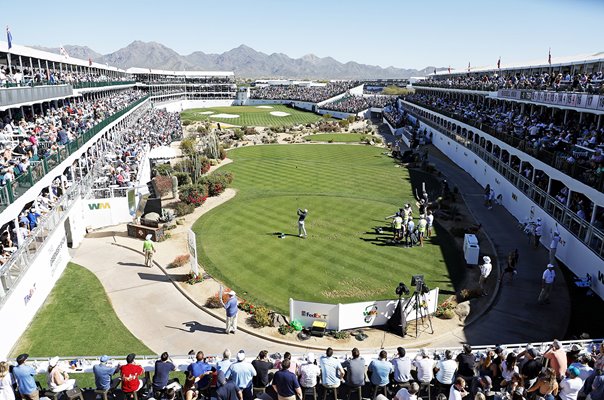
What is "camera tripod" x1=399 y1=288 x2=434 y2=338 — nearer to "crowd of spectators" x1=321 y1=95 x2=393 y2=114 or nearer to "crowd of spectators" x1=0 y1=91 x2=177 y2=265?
"crowd of spectators" x1=0 y1=91 x2=177 y2=265

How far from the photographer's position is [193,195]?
99.6ft

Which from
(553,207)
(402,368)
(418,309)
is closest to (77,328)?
(402,368)

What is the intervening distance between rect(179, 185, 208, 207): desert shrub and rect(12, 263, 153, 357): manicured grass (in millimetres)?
11775

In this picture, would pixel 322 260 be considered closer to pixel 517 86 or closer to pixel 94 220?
pixel 94 220

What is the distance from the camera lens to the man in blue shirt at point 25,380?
1000cm

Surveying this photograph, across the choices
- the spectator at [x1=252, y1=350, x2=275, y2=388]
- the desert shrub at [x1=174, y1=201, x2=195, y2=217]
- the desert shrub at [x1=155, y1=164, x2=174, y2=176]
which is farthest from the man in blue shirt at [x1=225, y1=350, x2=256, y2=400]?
the desert shrub at [x1=155, y1=164, x2=174, y2=176]

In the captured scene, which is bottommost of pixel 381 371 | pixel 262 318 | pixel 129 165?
Result: pixel 262 318

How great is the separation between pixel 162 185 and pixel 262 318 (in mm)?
20694

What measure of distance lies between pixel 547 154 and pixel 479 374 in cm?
1939

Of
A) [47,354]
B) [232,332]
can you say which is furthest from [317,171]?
[47,354]

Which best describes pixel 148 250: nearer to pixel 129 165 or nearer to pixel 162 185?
pixel 162 185

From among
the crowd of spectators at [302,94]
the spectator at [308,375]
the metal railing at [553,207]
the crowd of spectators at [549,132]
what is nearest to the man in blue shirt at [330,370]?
the spectator at [308,375]

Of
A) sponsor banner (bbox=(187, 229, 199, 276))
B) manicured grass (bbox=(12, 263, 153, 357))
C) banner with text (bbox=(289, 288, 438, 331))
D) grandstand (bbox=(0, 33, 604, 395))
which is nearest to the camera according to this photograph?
manicured grass (bbox=(12, 263, 153, 357))

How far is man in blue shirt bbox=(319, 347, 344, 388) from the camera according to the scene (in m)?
10.3
